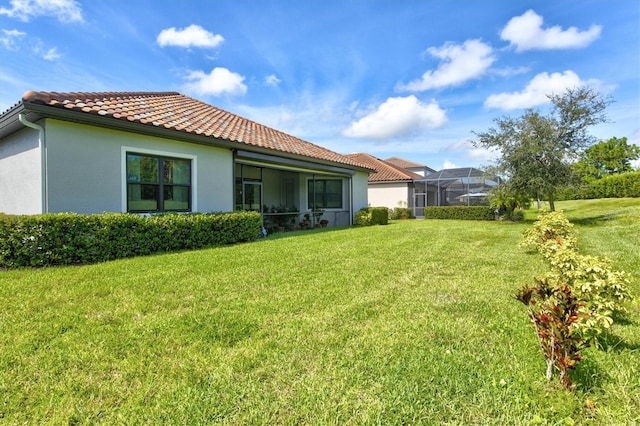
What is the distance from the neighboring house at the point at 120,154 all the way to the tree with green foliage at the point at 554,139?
455 inches

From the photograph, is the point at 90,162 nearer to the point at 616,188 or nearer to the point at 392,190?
the point at 392,190

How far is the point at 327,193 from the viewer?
17.8m

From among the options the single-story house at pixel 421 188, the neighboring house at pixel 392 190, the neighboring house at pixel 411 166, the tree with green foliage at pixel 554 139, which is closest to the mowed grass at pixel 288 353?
the tree with green foliage at pixel 554 139

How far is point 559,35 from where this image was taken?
11758 mm

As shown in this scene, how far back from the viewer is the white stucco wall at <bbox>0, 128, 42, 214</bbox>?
24.6 ft

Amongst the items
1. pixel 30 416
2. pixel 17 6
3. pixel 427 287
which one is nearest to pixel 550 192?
pixel 427 287

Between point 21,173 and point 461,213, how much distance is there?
22103 mm

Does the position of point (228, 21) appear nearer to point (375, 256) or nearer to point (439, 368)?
point (375, 256)

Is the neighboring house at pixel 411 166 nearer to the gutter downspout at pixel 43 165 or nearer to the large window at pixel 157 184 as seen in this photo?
the large window at pixel 157 184

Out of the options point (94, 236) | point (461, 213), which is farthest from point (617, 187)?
point (94, 236)

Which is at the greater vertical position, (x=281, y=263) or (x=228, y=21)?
(x=228, y=21)

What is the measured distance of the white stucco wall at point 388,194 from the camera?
82.9 ft

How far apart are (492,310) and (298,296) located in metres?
2.52

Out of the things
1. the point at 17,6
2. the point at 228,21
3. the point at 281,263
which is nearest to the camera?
the point at 281,263
